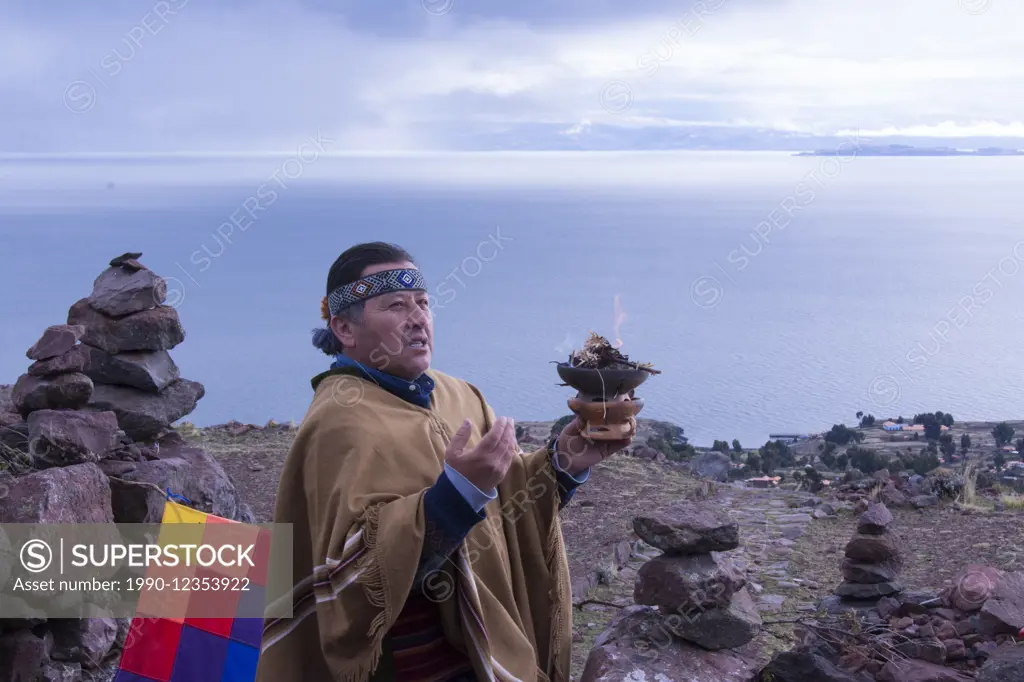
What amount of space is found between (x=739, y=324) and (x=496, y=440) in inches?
1871

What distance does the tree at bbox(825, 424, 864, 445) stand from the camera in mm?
16328

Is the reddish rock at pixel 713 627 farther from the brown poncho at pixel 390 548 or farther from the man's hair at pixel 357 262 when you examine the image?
the man's hair at pixel 357 262

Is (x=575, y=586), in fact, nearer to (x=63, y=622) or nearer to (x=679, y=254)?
(x=63, y=622)

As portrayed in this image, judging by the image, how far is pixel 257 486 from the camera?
32.4 ft

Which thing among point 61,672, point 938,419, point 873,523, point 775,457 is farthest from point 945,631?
point 938,419

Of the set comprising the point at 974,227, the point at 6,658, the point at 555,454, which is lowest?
the point at 6,658

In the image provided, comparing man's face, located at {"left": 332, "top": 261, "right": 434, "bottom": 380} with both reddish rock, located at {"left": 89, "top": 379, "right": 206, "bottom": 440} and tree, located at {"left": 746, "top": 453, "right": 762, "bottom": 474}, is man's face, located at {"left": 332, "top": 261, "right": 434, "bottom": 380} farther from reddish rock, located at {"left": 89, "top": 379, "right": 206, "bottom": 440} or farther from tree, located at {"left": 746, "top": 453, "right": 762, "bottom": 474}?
tree, located at {"left": 746, "top": 453, "right": 762, "bottom": 474}

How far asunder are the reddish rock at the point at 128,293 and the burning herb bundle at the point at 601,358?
5.73m

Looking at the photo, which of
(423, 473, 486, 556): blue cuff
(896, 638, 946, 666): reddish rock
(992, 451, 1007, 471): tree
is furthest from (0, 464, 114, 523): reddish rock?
(992, 451, 1007, 471): tree

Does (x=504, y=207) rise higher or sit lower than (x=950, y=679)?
higher

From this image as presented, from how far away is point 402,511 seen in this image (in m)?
2.89

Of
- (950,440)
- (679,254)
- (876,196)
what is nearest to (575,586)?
(950,440)

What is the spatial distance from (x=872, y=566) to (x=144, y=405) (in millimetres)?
5774

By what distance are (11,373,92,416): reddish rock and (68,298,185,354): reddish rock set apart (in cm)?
111
